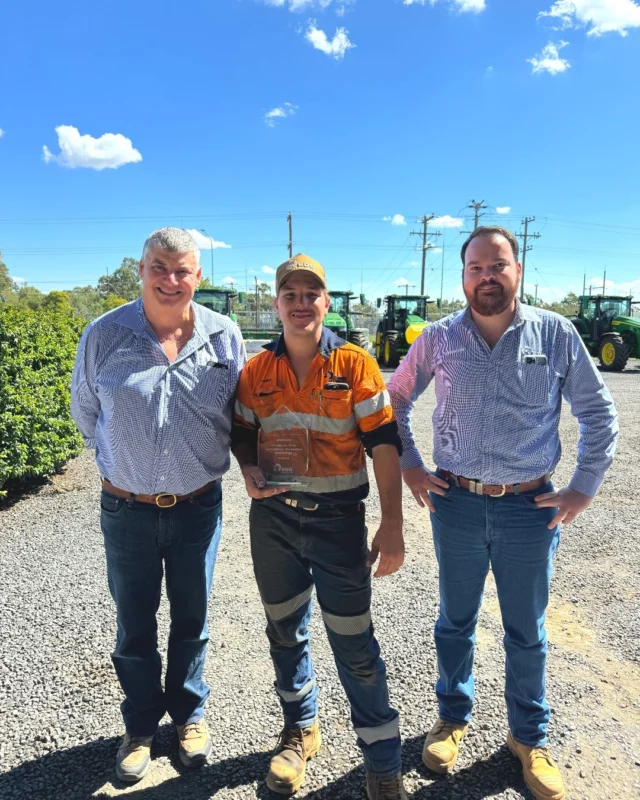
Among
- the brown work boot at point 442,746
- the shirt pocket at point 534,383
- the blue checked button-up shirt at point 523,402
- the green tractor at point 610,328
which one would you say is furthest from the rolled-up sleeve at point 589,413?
the green tractor at point 610,328

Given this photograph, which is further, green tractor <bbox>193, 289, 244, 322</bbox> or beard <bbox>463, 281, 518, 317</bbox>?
green tractor <bbox>193, 289, 244, 322</bbox>

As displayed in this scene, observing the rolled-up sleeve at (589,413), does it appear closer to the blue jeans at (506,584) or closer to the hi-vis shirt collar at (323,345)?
the blue jeans at (506,584)

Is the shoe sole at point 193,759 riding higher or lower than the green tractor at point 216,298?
lower

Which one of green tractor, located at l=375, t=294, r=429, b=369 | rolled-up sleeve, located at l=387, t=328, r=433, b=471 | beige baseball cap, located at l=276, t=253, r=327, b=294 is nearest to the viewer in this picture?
beige baseball cap, located at l=276, t=253, r=327, b=294

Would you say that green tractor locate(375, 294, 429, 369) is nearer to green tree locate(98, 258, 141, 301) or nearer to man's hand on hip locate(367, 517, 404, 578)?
man's hand on hip locate(367, 517, 404, 578)

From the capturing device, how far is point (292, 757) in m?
2.30

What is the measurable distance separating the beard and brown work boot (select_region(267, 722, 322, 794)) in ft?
6.36

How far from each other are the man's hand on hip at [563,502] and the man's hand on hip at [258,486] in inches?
39.6

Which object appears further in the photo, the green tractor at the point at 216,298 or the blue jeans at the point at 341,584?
the green tractor at the point at 216,298

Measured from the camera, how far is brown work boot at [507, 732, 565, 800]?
7.09 feet

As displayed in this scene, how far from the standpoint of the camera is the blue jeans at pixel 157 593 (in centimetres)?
227

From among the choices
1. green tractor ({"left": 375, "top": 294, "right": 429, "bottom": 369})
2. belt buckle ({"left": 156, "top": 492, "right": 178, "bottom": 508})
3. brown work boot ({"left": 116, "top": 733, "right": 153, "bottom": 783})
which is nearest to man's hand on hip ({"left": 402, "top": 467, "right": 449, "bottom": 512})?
belt buckle ({"left": 156, "top": 492, "right": 178, "bottom": 508})

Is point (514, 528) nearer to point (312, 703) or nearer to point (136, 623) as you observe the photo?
point (312, 703)

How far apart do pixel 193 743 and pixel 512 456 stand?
1.84 meters
